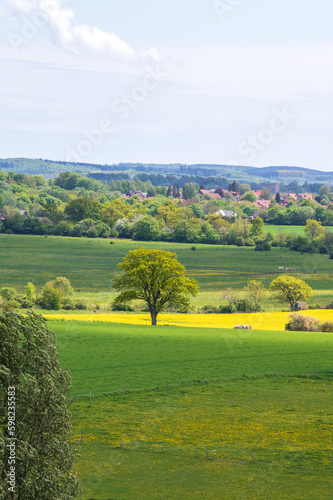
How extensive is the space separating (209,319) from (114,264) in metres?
52.5

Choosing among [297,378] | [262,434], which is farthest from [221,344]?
[262,434]

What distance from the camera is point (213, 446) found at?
103 ft

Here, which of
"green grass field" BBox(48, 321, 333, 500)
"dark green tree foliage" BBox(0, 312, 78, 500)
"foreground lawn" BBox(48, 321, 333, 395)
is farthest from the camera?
"foreground lawn" BBox(48, 321, 333, 395)

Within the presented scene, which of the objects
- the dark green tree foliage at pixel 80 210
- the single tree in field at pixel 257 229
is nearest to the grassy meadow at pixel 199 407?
the single tree in field at pixel 257 229

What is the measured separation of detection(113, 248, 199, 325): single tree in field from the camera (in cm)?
6725

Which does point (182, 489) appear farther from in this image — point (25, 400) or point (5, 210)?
point (5, 210)

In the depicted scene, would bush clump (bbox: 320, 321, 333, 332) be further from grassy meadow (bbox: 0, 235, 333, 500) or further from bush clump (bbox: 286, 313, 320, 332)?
grassy meadow (bbox: 0, 235, 333, 500)

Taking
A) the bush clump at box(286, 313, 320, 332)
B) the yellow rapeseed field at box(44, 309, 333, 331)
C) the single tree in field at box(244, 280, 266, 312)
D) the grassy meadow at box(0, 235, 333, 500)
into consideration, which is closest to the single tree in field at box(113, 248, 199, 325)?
the yellow rapeseed field at box(44, 309, 333, 331)

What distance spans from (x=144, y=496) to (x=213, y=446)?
23.5ft

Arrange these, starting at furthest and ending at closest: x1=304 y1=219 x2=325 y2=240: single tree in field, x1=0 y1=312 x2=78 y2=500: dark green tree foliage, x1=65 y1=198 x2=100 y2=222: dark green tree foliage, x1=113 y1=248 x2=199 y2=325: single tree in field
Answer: x1=65 y1=198 x2=100 y2=222: dark green tree foliage → x1=304 y1=219 x2=325 y2=240: single tree in field → x1=113 y1=248 x2=199 y2=325: single tree in field → x1=0 y1=312 x2=78 y2=500: dark green tree foliage

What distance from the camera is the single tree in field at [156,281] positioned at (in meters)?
67.2

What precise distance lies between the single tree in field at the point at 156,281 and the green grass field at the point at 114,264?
18063 mm

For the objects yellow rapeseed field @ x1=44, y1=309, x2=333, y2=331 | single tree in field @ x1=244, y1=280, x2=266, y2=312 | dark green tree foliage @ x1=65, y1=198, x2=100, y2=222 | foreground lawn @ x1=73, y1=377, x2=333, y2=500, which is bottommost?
yellow rapeseed field @ x1=44, y1=309, x2=333, y2=331

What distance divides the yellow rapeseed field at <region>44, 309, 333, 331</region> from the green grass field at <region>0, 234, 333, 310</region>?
9510 mm
